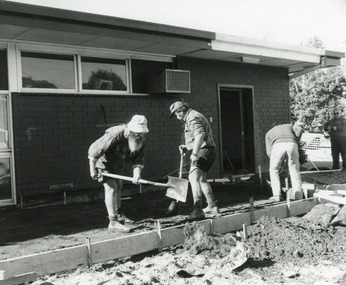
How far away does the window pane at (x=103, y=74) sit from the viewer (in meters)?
8.87

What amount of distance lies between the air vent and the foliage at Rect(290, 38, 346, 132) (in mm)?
12600

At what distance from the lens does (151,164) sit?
9.73 m

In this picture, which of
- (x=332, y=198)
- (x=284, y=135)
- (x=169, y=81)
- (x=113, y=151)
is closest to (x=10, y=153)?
(x=113, y=151)

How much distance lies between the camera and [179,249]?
5.21 meters

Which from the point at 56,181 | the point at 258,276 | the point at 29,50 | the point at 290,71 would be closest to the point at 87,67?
the point at 29,50

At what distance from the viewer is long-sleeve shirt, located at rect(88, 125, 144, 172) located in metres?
5.64

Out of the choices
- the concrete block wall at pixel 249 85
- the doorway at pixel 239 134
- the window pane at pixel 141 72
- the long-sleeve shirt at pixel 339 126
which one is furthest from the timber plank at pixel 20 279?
the long-sleeve shirt at pixel 339 126

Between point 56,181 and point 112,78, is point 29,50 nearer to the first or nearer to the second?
point 112,78

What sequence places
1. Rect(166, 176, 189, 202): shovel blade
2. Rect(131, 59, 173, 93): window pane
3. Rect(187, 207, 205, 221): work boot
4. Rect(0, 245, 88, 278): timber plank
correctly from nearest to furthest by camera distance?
Rect(0, 245, 88, 278): timber plank → Rect(166, 176, 189, 202): shovel blade → Rect(187, 207, 205, 221): work boot → Rect(131, 59, 173, 93): window pane

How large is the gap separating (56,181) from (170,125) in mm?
2984

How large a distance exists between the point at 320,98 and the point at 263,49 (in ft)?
40.9

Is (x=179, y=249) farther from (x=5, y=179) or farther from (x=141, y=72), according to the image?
(x=141, y=72)

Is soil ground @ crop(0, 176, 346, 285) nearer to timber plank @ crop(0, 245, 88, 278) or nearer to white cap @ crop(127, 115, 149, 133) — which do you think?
timber plank @ crop(0, 245, 88, 278)

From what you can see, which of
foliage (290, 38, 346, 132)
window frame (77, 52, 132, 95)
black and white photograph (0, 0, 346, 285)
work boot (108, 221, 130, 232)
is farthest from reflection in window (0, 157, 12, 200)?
foliage (290, 38, 346, 132)
